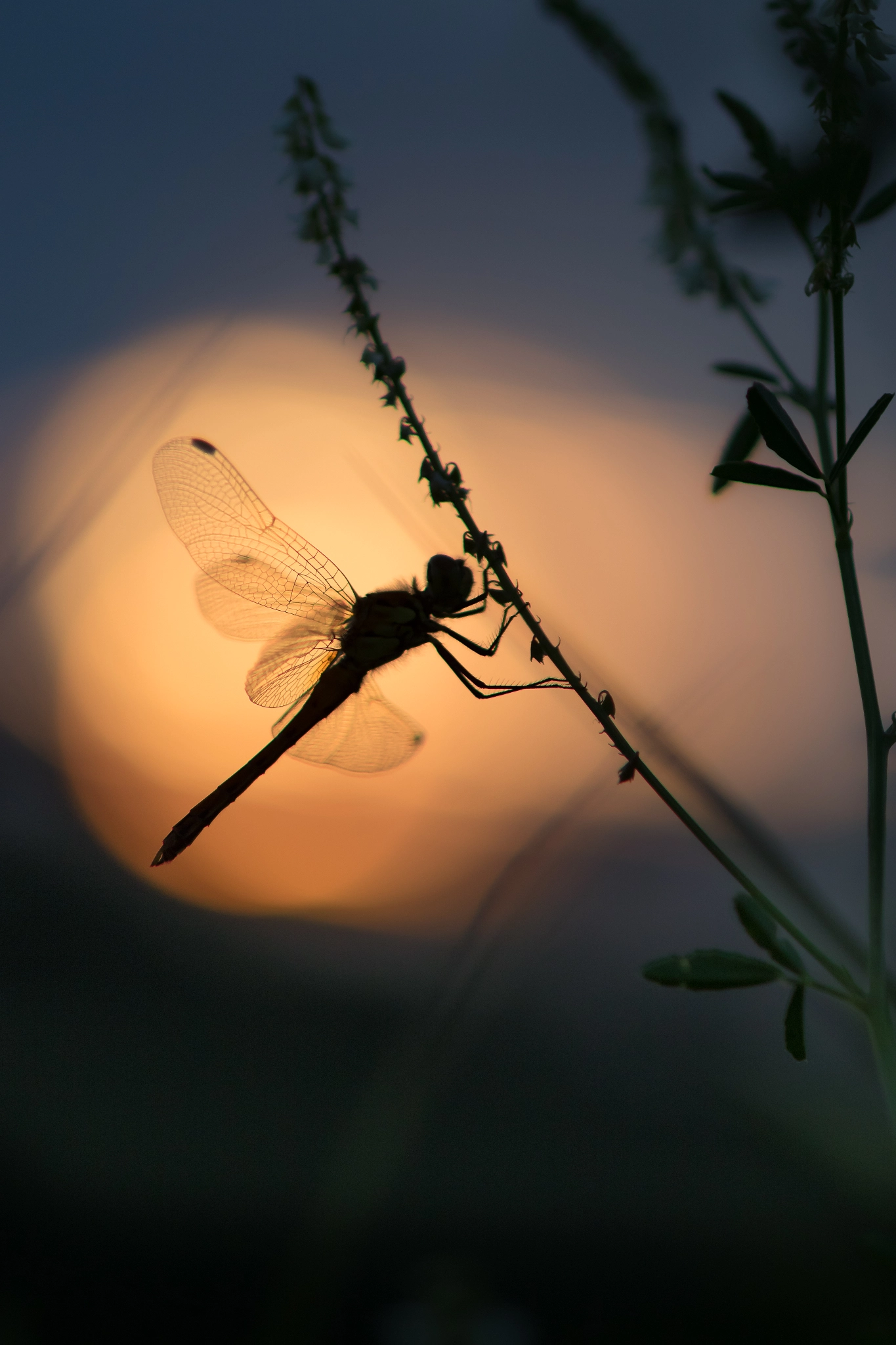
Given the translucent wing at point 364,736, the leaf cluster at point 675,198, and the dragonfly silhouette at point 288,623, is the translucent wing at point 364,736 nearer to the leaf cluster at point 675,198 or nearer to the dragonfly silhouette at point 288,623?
the dragonfly silhouette at point 288,623

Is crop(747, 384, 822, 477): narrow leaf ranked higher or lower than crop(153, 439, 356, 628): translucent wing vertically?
higher

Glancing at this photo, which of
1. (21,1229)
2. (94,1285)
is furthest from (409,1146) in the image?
(21,1229)

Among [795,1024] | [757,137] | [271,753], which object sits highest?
[757,137]

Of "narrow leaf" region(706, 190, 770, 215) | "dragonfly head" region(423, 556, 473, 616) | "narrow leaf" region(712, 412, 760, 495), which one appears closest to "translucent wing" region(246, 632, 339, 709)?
"dragonfly head" region(423, 556, 473, 616)

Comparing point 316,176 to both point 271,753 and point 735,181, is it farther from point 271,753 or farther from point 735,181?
point 271,753

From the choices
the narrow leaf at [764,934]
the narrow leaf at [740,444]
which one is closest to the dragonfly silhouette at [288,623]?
the narrow leaf at [740,444]

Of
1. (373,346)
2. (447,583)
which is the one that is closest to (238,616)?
(447,583)

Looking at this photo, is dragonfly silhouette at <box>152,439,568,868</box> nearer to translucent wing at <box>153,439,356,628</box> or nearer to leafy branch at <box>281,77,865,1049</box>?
translucent wing at <box>153,439,356,628</box>
